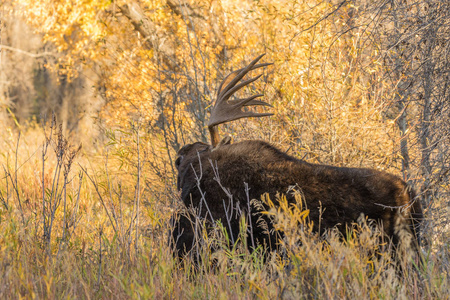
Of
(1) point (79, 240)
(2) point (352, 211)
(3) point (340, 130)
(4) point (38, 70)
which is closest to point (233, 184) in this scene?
(2) point (352, 211)

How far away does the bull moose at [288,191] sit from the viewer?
139 inches

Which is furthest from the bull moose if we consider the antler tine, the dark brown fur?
the antler tine

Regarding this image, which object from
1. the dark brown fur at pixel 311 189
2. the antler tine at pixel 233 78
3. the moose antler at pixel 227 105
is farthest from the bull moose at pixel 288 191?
the antler tine at pixel 233 78

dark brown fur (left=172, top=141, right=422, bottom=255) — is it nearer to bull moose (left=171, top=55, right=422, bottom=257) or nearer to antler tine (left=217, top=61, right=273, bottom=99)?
bull moose (left=171, top=55, right=422, bottom=257)

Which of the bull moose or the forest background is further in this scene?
the bull moose

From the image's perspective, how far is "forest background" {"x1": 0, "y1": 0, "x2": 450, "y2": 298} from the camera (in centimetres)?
268

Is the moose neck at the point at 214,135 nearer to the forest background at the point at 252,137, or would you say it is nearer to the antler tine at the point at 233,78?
the antler tine at the point at 233,78

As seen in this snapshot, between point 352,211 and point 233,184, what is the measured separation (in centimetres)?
104

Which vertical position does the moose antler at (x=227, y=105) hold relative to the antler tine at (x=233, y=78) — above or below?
below

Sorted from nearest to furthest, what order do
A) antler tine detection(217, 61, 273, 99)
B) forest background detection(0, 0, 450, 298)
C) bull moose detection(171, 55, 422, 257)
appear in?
forest background detection(0, 0, 450, 298) → bull moose detection(171, 55, 422, 257) → antler tine detection(217, 61, 273, 99)

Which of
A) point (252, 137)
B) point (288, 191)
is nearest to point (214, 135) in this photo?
point (252, 137)

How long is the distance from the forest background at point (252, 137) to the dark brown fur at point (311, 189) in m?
0.22

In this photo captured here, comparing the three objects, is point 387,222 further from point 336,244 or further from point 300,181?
point 336,244

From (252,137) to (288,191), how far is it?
2.71 meters
